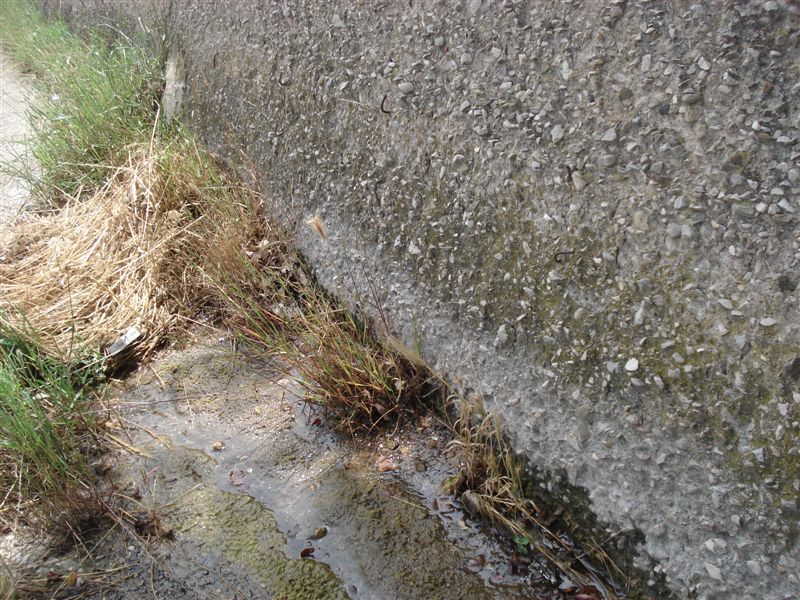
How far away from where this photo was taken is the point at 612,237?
80.4 inches

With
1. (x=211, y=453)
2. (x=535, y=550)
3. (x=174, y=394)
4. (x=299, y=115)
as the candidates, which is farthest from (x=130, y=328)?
(x=535, y=550)

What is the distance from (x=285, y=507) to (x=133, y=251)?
5.94ft

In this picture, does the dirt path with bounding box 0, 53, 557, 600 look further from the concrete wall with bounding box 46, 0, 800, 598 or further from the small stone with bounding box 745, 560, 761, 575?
the small stone with bounding box 745, 560, 761, 575

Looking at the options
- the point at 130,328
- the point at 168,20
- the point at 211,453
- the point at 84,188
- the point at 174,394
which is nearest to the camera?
the point at 211,453

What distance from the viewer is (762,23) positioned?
1.73 m

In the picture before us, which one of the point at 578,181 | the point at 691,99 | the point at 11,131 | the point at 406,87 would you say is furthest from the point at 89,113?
the point at 691,99

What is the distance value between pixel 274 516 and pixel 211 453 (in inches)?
18.4

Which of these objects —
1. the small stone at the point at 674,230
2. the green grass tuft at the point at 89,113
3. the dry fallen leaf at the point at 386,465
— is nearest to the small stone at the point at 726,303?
the small stone at the point at 674,230

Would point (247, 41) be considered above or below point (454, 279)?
above

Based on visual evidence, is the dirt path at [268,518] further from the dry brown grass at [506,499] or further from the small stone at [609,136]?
the small stone at [609,136]

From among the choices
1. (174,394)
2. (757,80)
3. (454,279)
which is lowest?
(174,394)

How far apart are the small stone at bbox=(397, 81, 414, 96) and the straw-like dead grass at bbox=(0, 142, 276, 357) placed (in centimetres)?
114

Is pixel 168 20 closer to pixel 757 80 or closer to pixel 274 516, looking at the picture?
pixel 274 516

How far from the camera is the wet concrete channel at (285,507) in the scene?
7.13 ft
